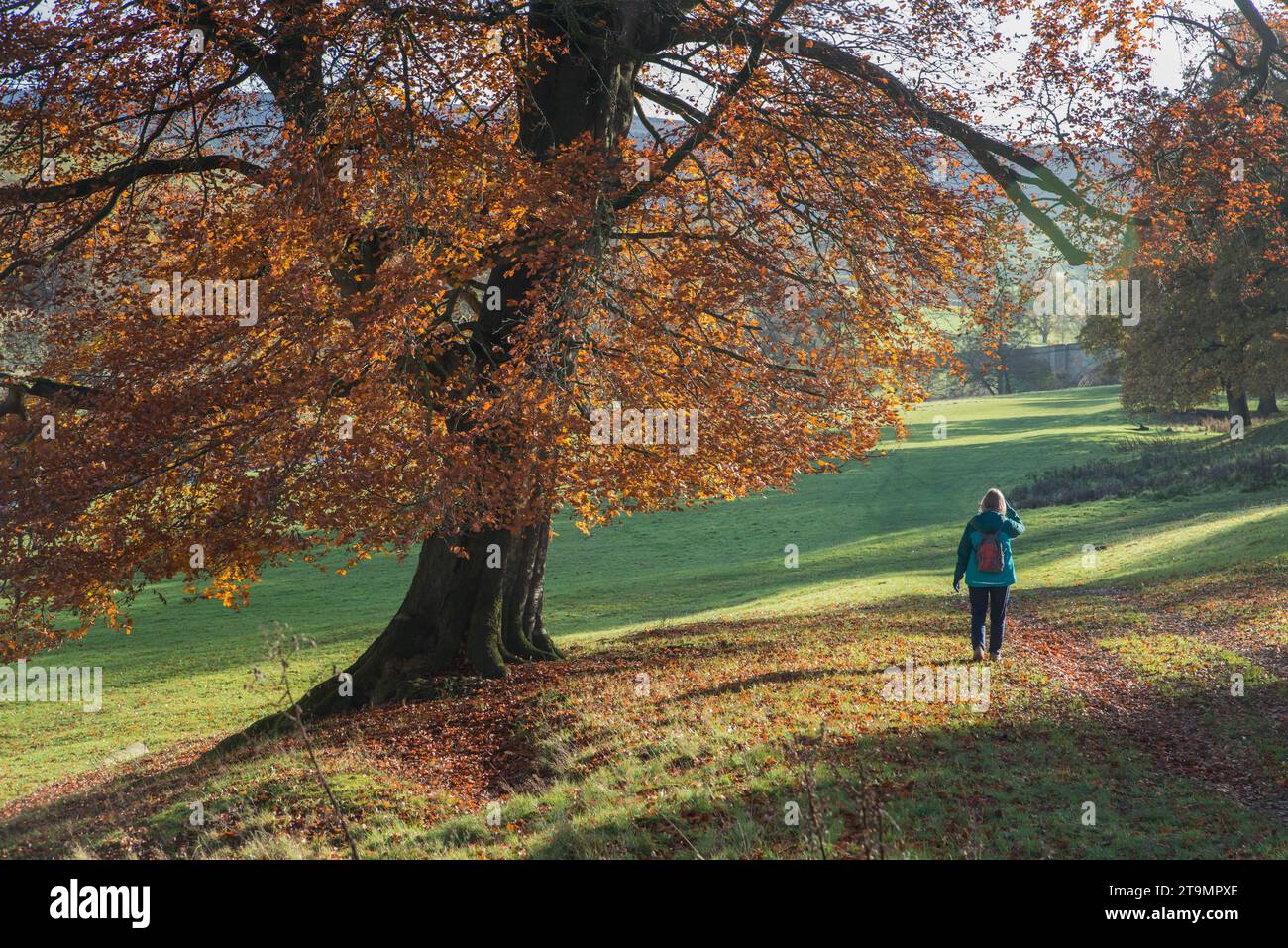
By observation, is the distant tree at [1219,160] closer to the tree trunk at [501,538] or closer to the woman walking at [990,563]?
the woman walking at [990,563]

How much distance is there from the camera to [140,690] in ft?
76.4

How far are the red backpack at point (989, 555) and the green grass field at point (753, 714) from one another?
1458mm

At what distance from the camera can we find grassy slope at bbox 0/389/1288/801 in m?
21.2

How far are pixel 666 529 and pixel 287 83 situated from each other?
3409cm

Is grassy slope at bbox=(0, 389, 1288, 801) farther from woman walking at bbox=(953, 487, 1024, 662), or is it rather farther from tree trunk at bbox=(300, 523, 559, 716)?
woman walking at bbox=(953, 487, 1024, 662)

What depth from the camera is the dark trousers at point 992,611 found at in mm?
13617

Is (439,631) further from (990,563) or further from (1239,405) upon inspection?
(1239,405)

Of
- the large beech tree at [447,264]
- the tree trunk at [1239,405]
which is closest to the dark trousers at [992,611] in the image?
the large beech tree at [447,264]

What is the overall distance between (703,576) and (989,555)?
21542 mm

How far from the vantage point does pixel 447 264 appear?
39.9 feet

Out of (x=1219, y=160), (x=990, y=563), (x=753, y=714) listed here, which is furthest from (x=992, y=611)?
(x=1219, y=160)

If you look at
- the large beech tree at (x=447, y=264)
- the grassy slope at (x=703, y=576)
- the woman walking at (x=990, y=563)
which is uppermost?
the large beech tree at (x=447, y=264)
